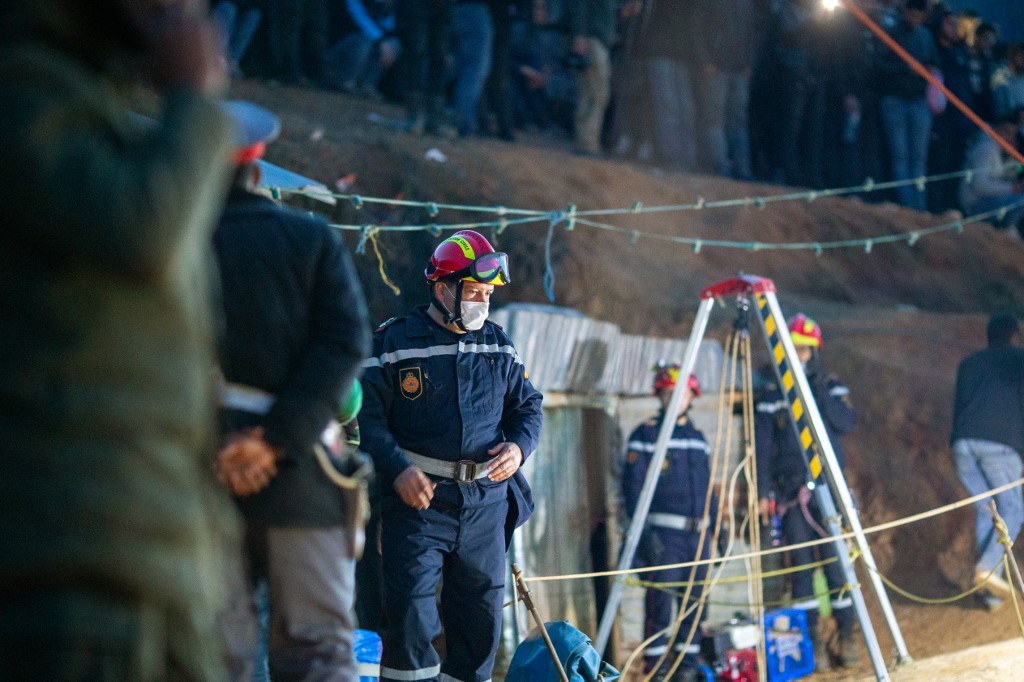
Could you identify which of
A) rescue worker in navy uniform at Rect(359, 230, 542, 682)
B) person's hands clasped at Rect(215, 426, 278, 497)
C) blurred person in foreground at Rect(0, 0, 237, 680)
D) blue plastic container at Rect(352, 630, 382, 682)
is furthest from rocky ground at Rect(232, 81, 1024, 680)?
blurred person in foreground at Rect(0, 0, 237, 680)

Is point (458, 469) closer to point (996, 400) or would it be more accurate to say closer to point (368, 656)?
point (368, 656)

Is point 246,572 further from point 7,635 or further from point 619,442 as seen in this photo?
point 619,442

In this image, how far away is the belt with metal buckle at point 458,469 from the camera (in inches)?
197

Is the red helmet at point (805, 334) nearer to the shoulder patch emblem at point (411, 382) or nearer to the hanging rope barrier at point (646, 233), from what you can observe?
the hanging rope barrier at point (646, 233)

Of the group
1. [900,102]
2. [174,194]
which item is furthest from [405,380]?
[900,102]

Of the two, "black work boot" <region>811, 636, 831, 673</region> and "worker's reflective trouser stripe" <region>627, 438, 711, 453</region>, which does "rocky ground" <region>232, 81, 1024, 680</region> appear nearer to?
"black work boot" <region>811, 636, 831, 673</region>

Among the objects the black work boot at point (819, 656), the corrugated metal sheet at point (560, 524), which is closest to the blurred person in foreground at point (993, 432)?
the black work boot at point (819, 656)

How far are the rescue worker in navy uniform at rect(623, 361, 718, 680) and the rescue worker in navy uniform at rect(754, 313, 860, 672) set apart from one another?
798 millimetres

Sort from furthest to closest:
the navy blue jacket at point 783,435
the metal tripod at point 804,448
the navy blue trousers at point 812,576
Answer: the navy blue jacket at point 783,435
the navy blue trousers at point 812,576
the metal tripod at point 804,448

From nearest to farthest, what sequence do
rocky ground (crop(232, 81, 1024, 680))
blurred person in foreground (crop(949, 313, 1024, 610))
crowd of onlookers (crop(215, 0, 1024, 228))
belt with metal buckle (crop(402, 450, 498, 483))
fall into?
belt with metal buckle (crop(402, 450, 498, 483)) < blurred person in foreground (crop(949, 313, 1024, 610)) < rocky ground (crop(232, 81, 1024, 680)) < crowd of onlookers (crop(215, 0, 1024, 228))

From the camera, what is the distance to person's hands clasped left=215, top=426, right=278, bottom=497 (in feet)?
8.91

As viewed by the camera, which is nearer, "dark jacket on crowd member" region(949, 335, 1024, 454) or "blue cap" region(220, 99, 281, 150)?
"blue cap" region(220, 99, 281, 150)

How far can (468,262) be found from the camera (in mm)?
5270

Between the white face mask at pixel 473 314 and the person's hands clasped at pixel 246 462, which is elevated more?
the white face mask at pixel 473 314
